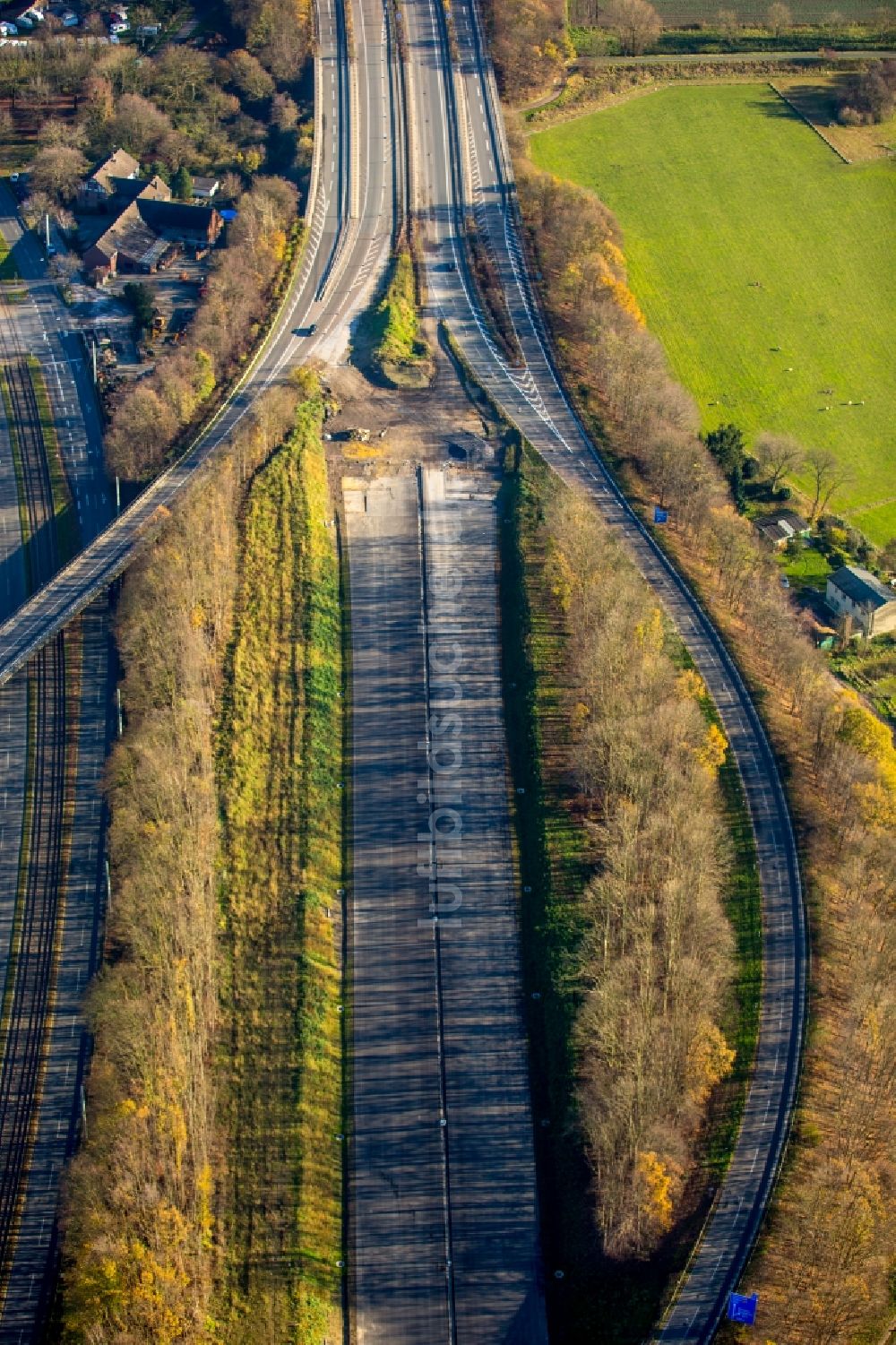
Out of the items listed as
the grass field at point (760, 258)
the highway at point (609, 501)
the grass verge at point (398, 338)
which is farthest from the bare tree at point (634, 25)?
the grass verge at point (398, 338)

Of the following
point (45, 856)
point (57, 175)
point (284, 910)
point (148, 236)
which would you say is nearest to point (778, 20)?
point (148, 236)

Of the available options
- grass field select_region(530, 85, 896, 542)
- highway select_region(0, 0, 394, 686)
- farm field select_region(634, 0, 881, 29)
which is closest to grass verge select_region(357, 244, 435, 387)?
highway select_region(0, 0, 394, 686)

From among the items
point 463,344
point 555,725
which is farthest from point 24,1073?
point 463,344

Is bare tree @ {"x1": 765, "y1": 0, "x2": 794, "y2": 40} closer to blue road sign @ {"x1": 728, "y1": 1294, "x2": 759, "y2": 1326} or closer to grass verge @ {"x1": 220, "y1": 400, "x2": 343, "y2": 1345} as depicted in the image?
grass verge @ {"x1": 220, "y1": 400, "x2": 343, "y2": 1345}

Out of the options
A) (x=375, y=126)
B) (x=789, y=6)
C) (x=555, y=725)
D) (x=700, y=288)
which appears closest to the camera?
(x=555, y=725)

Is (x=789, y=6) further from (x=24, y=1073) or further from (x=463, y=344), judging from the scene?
(x=24, y=1073)

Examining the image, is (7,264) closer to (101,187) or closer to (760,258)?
(101,187)
